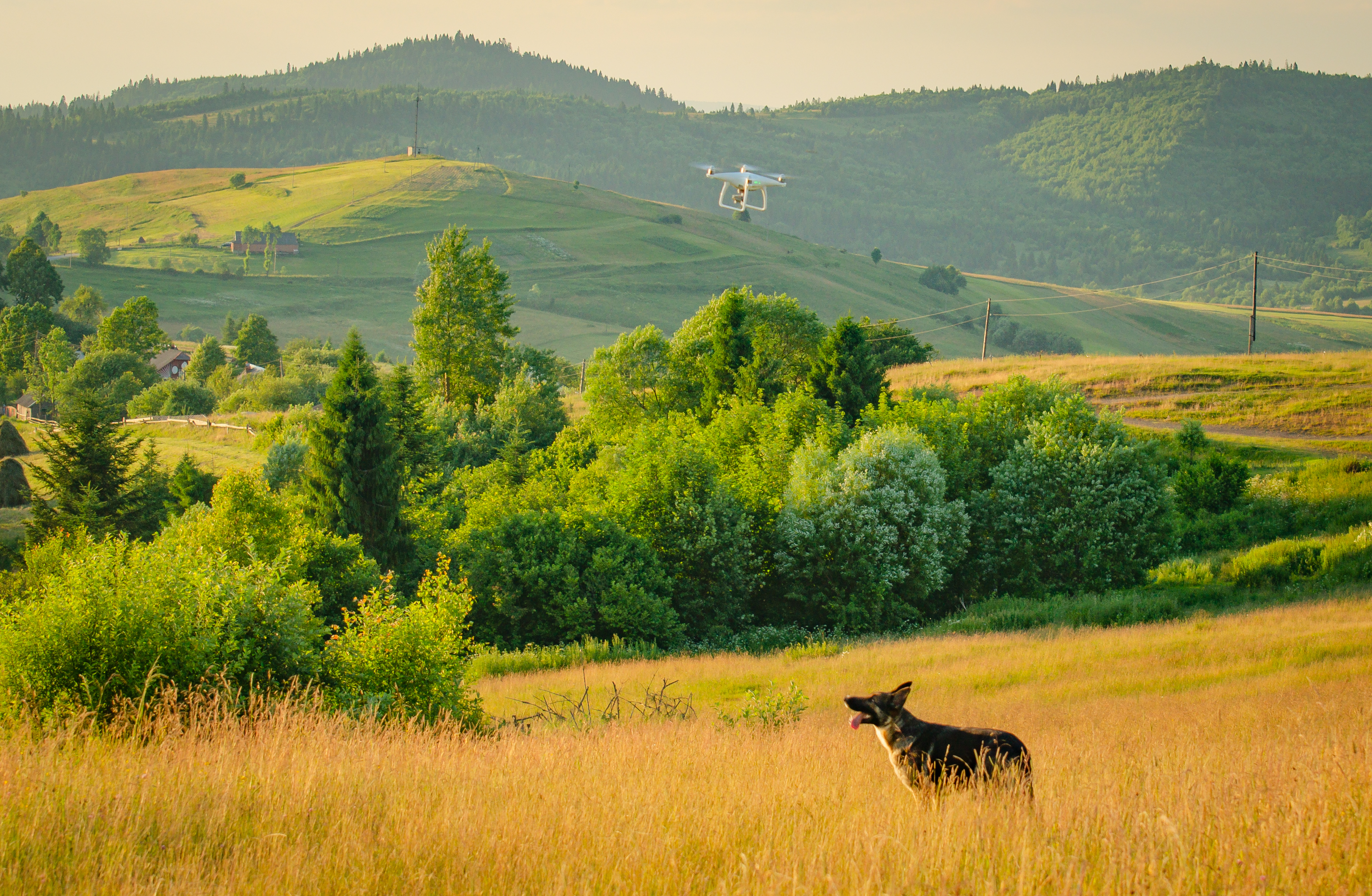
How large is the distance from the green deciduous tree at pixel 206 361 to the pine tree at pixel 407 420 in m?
66.8

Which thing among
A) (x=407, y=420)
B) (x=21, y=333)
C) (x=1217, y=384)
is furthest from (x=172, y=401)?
(x=1217, y=384)

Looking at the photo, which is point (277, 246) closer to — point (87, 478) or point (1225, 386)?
point (87, 478)

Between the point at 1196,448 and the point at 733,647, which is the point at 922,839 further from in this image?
the point at 1196,448

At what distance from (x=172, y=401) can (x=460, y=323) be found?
40751mm

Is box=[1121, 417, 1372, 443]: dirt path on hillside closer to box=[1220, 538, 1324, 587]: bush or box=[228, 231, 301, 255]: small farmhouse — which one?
box=[1220, 538, 1324, 587]: bush

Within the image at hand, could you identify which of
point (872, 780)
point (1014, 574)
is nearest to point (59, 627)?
point (872, 780)

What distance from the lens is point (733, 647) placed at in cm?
3428

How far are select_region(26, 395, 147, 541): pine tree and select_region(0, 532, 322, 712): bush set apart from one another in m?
33.5

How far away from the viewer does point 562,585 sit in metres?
35.2

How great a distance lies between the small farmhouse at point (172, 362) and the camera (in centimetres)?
10625

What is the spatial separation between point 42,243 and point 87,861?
220 metres

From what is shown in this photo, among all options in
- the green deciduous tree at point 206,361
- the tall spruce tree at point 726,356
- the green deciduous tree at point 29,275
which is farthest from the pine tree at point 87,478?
the green deciduous tree at point 29,275

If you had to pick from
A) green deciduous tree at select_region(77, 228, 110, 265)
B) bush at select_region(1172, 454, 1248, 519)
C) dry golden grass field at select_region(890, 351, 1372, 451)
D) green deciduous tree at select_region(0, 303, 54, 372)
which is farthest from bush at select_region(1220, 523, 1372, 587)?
green deciduous tree at select_region(77, 228, 110, 265)

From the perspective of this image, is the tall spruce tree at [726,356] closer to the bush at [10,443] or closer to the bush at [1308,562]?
the bush at [1308,562]
